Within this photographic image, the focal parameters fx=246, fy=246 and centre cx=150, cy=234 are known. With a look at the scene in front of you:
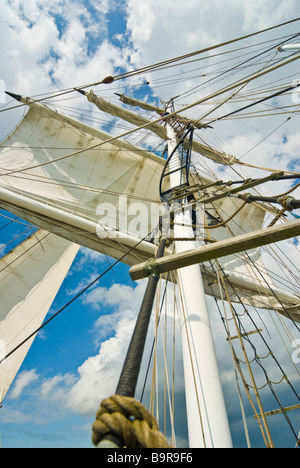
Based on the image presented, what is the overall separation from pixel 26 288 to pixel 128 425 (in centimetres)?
844

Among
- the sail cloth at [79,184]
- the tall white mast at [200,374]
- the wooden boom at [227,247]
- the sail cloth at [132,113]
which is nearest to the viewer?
the wooden boom at [227,247]

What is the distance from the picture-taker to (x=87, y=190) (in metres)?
8.84

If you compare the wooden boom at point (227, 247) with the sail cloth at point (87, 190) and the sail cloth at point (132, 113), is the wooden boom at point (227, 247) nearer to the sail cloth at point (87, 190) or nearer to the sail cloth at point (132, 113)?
the sail cloth at point (87, 190)

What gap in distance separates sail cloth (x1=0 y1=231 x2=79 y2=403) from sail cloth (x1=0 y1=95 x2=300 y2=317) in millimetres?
1741

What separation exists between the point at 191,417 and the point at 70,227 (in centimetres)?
584

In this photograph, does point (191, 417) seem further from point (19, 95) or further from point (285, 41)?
point (19, 95)

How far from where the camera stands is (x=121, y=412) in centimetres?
76

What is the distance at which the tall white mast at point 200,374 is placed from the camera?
5.42 feet

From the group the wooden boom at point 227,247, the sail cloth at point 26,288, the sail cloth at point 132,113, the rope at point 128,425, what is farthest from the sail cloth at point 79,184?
the rope at point 128,425

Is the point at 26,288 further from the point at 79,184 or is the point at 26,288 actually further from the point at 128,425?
the point at 128,425

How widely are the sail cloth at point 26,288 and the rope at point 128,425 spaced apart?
22.8ft

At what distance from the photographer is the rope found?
27.7 inches
